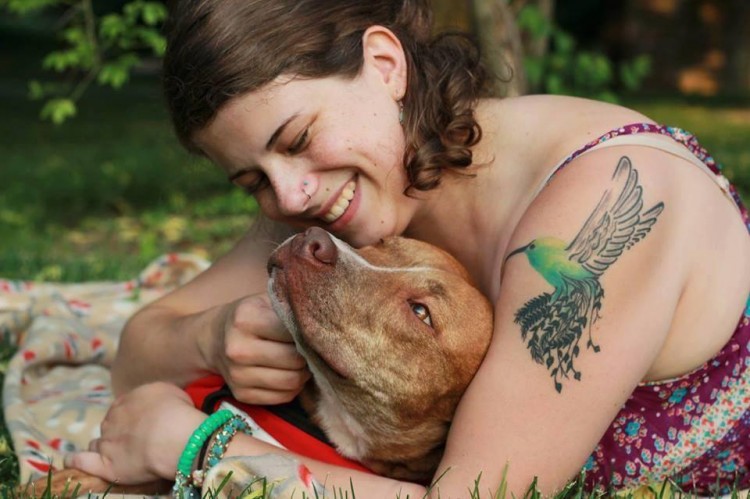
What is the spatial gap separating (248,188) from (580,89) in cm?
663

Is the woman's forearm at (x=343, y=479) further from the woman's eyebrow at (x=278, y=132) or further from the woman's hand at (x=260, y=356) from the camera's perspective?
the woman's eyebrow at (x=278, y=132)

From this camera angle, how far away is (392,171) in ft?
10.8

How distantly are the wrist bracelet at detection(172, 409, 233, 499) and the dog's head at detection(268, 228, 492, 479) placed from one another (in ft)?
1.11

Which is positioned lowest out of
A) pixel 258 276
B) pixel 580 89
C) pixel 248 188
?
pixel 580 89

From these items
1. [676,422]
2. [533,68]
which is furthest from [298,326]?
[533,68]

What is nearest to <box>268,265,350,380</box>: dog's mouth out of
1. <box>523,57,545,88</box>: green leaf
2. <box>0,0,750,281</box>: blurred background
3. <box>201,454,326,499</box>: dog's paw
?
<box>201,454,326,499</box>: dog's paw

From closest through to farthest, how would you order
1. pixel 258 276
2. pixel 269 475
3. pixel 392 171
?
pixel 269 475 → pixel 392 171 → pixel 258 276

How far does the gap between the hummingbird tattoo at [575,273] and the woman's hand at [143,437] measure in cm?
110

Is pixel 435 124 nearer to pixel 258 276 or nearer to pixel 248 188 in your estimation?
pixel 248 188

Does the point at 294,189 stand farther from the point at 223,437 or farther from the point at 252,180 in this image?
the point at 223,437

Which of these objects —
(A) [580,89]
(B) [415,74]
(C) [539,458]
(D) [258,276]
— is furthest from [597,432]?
(A) [580,89]

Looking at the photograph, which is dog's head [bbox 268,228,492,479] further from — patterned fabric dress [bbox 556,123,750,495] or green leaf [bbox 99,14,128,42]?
green leaf [bbox 99,14,128,42]

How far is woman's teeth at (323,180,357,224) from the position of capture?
3287 millimetres

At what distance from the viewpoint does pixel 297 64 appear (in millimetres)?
3203
